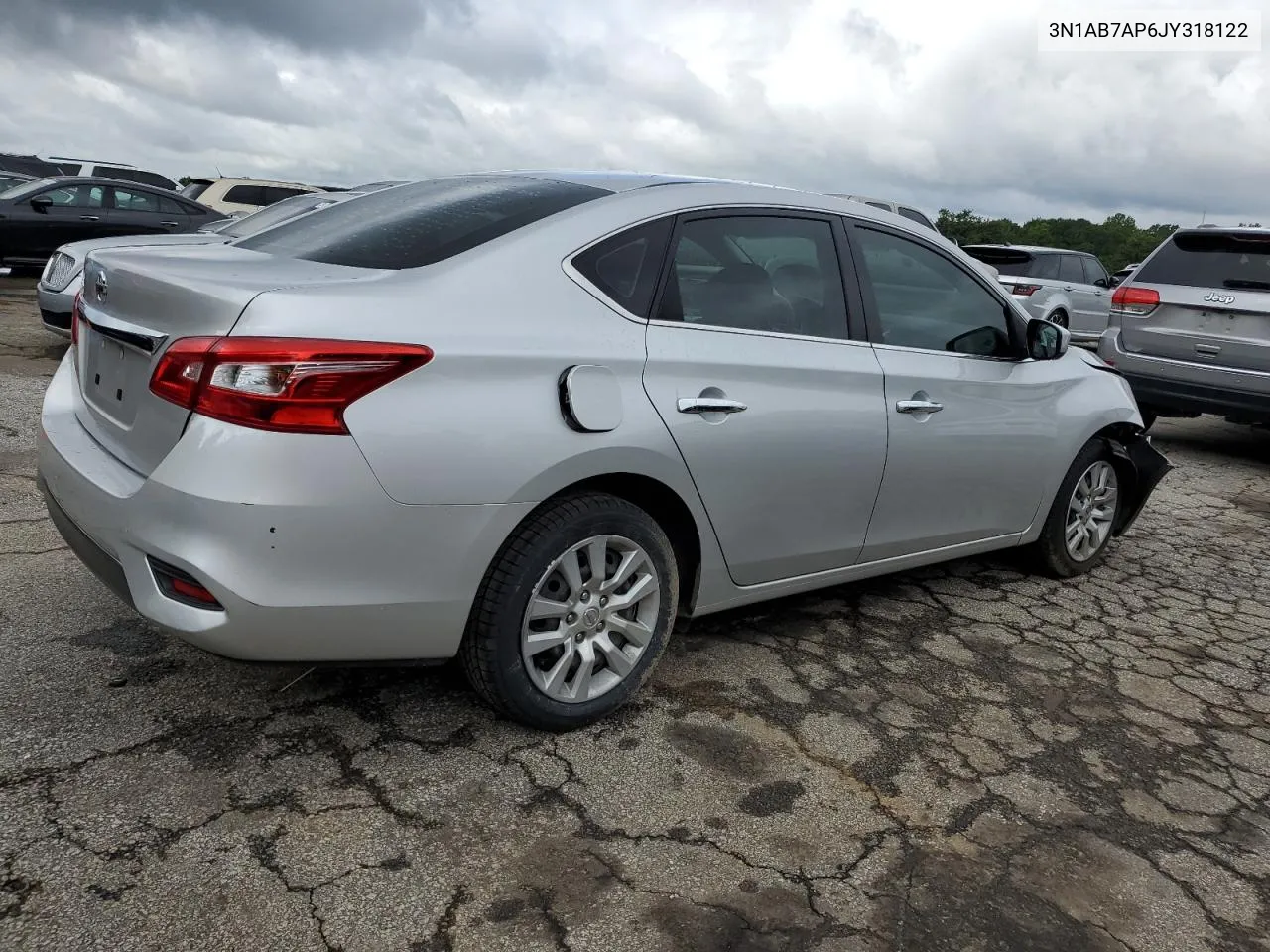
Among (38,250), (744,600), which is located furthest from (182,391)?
(38,250)

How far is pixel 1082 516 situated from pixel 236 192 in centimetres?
1740

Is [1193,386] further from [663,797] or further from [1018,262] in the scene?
[1018,262]

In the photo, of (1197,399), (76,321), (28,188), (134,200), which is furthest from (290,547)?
(134,200)

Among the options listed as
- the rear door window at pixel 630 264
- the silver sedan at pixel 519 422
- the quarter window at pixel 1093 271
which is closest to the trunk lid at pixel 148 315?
the silver sedan at pixel 519 422

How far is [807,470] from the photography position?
10.7ft

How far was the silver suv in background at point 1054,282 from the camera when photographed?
1419 centimetres

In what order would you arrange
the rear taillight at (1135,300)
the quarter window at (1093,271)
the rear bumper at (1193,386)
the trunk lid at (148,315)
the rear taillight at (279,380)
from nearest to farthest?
the rear taillight at (279,380) → the trunk lid at (148,315) → the rear bumper at (1193,386) → the rear taillight at (1135,300) → the quarter window at (1093,271)

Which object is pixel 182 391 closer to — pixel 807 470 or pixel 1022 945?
pixel 807 470

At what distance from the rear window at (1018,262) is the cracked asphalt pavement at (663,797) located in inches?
447

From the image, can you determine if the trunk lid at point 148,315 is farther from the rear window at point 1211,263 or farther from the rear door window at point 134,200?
the rear door window at point 134,200

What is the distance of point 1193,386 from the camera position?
23.8 feet

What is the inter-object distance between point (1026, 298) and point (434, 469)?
43.5 ft

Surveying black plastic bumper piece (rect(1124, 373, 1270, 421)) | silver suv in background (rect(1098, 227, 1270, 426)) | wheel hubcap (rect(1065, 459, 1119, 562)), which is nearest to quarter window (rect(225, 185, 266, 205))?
silver suv in background (rect(1098, 227, 1270, 426))

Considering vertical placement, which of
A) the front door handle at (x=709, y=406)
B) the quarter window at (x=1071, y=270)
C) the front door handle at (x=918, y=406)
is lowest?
the front door handle at (x=918, y=406)
